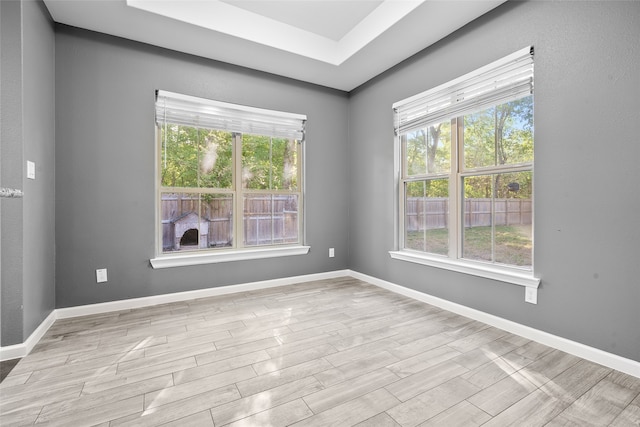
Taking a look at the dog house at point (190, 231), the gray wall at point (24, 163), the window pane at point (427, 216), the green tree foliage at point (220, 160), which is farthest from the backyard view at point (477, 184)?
the gray wall at point (24, 163)

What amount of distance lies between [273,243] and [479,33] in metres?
3.05

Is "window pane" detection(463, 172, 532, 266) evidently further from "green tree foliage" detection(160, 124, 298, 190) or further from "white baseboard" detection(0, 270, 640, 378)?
"green tree foliage" detection(160, 124, 298, 190)

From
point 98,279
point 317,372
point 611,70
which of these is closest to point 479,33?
point 611,70

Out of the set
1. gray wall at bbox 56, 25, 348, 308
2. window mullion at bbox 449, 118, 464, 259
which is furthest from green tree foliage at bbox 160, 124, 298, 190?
window mullion at bbox 449, 118, 464, 259

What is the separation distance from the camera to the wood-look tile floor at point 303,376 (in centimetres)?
145

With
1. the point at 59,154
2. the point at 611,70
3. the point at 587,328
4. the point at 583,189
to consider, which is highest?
the point at 611,70

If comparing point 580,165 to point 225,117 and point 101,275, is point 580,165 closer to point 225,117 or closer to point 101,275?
point 225,117

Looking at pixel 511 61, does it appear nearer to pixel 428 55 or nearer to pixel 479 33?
pixel 479 33

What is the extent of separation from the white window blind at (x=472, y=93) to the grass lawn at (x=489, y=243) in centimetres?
108

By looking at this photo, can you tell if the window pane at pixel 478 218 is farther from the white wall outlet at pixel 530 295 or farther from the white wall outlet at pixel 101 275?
the white wall outlet at pixel 101 275

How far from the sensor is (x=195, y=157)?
3330 mm

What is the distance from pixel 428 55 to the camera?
3055 mm

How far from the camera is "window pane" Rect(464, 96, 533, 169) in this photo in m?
2.40

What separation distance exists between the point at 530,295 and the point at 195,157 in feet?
11.2
